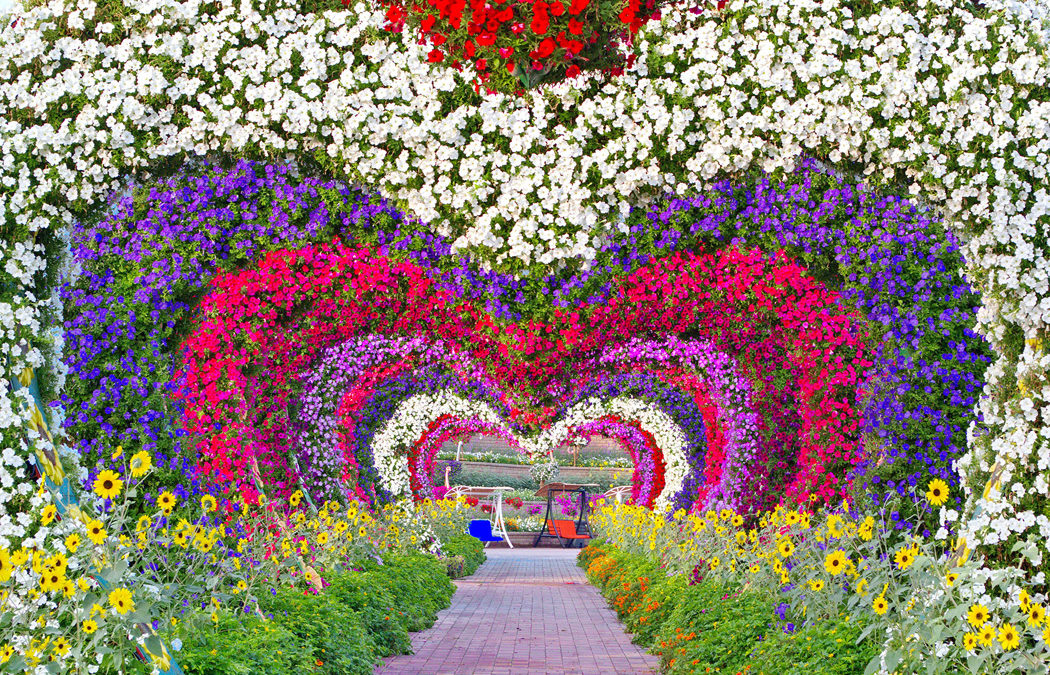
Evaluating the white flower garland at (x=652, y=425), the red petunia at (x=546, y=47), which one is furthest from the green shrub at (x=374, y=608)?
the white flower garland at (x=652, y=425)

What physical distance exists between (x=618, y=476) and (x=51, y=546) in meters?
24.9

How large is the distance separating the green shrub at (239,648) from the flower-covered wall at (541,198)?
121 cm

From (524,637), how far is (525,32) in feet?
17.5

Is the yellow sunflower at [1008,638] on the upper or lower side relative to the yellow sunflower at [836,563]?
lower

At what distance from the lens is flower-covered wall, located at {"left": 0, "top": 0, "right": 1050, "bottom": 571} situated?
201 inches

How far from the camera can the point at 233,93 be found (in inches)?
217

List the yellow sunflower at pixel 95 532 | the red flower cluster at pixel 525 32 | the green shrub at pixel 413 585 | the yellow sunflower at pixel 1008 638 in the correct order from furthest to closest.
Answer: the green shrub at pixel 413 585 → the red flower cluster at pixel 525 32 → the yellow sunflower at pixel 95 532 → the yellow sunflower at pixel 1008 638

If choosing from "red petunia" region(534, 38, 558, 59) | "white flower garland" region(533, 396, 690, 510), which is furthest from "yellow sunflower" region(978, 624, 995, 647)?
"white flower garland" region(533, 396, 690, 510)

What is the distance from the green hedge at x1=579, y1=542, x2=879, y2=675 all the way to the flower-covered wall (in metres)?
1.02

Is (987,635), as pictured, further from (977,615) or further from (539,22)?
(539,22)

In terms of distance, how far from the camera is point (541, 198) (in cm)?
551

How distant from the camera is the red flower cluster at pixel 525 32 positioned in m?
4.84

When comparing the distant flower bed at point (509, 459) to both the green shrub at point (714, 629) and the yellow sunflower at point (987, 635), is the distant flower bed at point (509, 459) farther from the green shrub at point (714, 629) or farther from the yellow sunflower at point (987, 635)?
the yellow sunflower at point (987, 635)

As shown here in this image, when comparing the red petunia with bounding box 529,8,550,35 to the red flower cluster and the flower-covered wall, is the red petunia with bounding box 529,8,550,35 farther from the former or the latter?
the flower-covered wall
